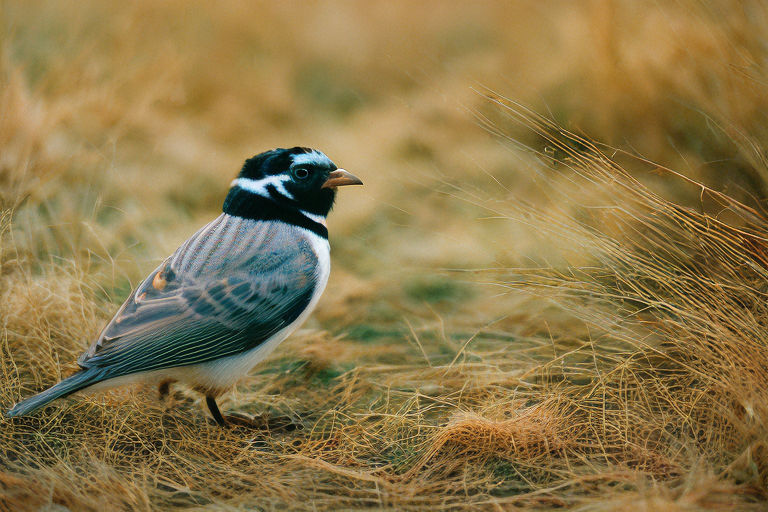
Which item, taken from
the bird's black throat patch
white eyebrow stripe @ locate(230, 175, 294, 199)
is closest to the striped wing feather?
the bird's black throat patch

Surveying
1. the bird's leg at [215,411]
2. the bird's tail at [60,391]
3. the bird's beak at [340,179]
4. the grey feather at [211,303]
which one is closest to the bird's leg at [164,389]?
the bird's leg at [215,411]

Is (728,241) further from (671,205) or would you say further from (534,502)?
(534,502)

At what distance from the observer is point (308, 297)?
3.08m

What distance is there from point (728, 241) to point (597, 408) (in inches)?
35.5

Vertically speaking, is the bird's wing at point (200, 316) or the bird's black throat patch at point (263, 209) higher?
the bird's black throat patch at point (263, 209)

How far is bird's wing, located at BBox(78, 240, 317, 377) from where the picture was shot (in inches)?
113

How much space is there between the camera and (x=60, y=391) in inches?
107

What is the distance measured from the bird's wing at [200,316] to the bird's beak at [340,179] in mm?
313

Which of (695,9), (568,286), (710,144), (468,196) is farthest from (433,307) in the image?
(695,9)

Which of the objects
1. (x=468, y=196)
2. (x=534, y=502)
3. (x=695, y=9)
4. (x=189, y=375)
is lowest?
(x=534, y=502)

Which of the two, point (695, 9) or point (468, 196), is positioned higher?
point (695, 9)

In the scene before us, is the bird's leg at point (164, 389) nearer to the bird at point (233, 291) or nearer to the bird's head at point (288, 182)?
the bird at point (233, 291)

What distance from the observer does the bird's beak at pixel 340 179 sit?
3.08m

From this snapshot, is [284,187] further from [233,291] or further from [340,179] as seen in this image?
[233,291]
